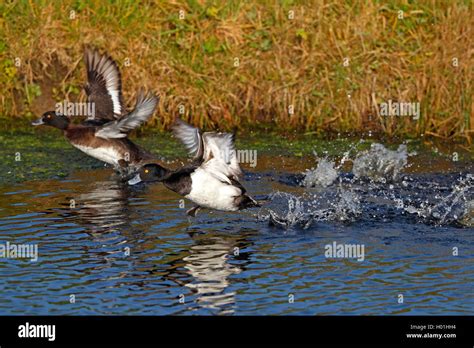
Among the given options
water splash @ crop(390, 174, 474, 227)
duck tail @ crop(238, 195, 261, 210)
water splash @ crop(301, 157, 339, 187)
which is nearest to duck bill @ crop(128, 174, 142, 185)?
duck tail @ crop(238, 195, 261, 210)

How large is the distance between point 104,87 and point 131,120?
111cm

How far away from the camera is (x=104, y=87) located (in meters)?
12.4

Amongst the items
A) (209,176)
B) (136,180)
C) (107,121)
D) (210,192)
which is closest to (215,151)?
(209,176)

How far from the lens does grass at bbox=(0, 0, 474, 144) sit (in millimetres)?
13102

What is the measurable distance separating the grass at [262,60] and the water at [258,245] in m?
1.77

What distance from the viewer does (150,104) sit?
1126cm

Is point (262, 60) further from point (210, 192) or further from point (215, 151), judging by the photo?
point (210, 192)

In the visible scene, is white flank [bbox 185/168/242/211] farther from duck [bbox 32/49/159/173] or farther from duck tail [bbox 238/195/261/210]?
duck [bbox 32/49/159/173]

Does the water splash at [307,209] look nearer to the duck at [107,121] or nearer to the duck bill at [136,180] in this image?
the duck bill at [136,180]

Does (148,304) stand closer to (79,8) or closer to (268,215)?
(268,215)

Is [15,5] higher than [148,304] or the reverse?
higher

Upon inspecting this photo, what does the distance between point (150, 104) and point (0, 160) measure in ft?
6.55
